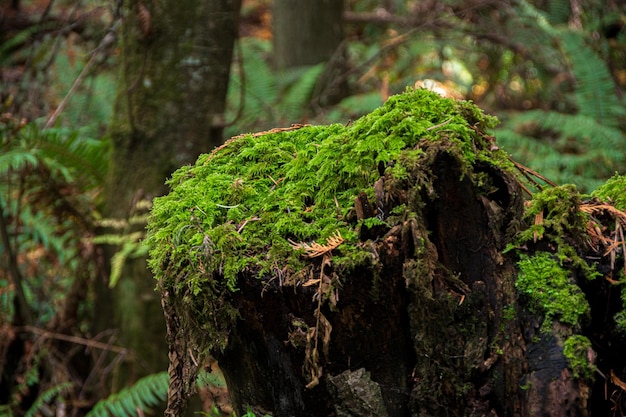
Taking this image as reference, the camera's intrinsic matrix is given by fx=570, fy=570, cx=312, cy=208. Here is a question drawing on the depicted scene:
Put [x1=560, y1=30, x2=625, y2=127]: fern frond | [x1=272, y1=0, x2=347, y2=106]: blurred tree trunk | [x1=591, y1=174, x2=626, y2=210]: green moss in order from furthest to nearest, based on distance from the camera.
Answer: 1. [x1=272, y1=0, x2=347, y2=106]: blurred tree trunk
2. [x1=560, y1=30, x2=625, y2=127]: fern frond
3. [x1=591, y1=174, x2=626, y2=210]: green moss

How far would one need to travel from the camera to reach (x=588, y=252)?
1.65 m

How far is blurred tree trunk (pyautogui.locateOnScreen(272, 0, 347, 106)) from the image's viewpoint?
22.8ft

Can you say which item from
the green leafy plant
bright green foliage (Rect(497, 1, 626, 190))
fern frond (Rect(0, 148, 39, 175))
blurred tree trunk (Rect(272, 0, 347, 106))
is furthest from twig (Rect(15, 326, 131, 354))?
blurred tree trunk (Rect(272, 0, 347, 106))

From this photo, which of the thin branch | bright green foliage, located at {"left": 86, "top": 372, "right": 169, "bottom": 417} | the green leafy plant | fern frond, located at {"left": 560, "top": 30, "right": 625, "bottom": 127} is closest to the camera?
bright green foliage, located at {"left": 86, "top": 372, "right": 169, "bottom": 417}

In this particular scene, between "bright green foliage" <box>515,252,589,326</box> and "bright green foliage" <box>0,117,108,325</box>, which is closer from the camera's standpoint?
"bright green foliage" <box>515,252,589,326</box>

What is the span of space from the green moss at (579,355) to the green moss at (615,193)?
0.55 m

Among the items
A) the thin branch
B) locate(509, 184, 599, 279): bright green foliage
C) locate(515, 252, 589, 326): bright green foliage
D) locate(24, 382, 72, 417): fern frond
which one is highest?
locate(509, 184, 599, 279): bright green foliage

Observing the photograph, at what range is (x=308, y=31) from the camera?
277 inches

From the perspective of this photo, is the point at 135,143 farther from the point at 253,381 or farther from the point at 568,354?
the point at 568,354

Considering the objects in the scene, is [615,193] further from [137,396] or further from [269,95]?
[269,95]

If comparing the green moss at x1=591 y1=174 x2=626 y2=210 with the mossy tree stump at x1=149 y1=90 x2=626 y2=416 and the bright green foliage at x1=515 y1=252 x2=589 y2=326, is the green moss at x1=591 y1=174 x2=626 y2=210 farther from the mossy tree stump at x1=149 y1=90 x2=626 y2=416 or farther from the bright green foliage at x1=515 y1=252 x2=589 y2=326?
the bright green foliage at x1=515 y1=252 x2=589 y2=326

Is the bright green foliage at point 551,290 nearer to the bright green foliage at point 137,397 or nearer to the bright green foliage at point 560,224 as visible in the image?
the bright green foliage at point 560,224

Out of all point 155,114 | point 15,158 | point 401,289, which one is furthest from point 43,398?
point 401,289

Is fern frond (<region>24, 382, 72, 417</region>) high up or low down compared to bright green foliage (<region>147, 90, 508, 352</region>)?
down
